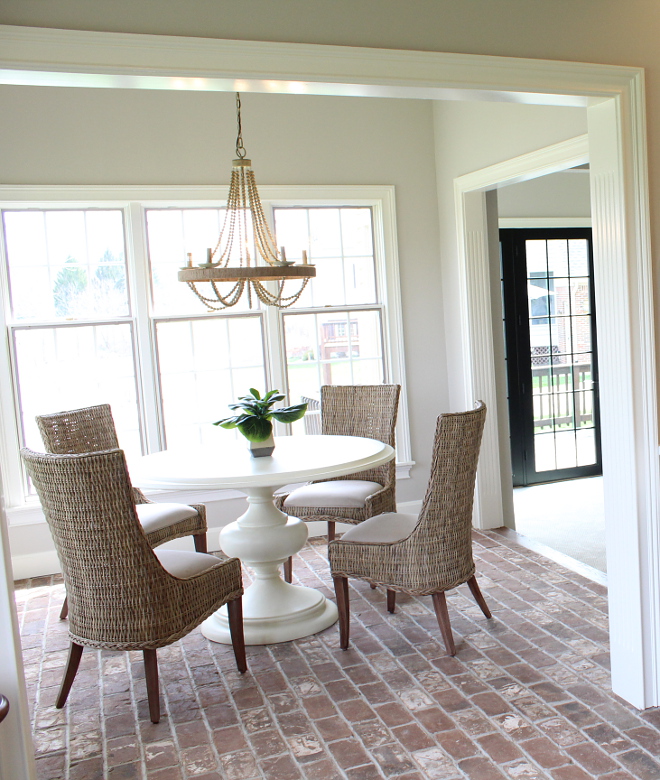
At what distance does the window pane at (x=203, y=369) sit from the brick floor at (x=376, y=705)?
1562 mm

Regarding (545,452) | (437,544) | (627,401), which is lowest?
(545,452)

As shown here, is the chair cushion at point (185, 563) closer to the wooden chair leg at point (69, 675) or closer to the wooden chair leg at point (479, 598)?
the wooden chair leg at point (69, 675)

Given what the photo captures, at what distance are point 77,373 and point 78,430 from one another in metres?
0.83

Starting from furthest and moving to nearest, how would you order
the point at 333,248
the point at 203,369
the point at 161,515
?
the point at 333,248, the point at 203,369, the point at 161,515

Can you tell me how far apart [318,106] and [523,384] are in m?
2.94

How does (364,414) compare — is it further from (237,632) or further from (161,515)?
(237,632)

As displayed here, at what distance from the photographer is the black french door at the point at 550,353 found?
648cm

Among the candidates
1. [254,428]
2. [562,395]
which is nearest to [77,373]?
[254,428]

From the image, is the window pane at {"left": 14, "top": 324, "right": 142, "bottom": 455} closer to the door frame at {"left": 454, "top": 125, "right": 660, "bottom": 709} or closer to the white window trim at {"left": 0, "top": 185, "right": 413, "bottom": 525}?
the white window trim at {"left": 0, "top": 185, "right": 413, "bottom": 525}

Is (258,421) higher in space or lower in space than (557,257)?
lower

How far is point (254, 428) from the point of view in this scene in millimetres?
3703

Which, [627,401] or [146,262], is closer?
[627,401]

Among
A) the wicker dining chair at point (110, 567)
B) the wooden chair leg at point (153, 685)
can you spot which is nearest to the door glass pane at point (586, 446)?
the wicker dining chair at point (110, 567)

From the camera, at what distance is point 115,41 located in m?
2.16
